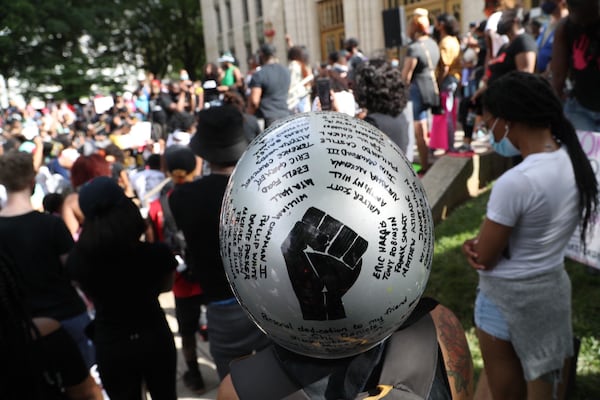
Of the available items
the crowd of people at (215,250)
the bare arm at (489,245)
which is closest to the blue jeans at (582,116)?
the crowd of people at (215,250)

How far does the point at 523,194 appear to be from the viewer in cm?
197

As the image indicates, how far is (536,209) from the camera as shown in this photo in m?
1.98

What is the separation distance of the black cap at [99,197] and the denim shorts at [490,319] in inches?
73.8

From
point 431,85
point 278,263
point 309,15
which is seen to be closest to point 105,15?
point 309,15

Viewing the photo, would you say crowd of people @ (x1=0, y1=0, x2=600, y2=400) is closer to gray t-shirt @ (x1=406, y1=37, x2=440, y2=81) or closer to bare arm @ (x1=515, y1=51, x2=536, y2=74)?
bare arm @ (x1=515, y1=51, x2=536, y2=74)

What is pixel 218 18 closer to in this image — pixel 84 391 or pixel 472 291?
pixel 472 291

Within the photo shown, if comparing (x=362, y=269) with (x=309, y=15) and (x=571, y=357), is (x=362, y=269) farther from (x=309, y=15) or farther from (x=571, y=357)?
(x=309, y=15)

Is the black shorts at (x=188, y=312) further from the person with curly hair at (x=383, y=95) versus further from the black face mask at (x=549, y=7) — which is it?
the black face mask at (x=549, y=7)

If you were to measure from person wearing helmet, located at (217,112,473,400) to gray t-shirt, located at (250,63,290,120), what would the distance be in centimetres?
548

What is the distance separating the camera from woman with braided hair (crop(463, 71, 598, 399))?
2.00 meters

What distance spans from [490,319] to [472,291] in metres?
2.00

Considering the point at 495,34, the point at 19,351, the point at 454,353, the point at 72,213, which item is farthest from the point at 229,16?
the point at 454,353

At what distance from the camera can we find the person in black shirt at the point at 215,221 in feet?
8.55

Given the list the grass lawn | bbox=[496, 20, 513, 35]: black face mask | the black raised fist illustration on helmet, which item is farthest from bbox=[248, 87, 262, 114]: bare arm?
the black raised fist illustration on helmet
